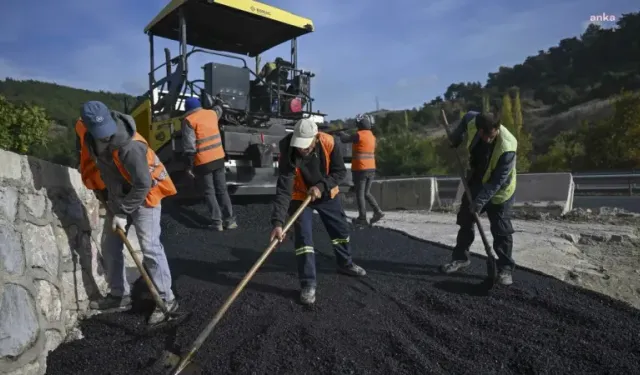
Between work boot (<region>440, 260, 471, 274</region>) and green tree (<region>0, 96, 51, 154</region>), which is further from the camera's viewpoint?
green tree (<region>0, 96, 51, 154</region>)

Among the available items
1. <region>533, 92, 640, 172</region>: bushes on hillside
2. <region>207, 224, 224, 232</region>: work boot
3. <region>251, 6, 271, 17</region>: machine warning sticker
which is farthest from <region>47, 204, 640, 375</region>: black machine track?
<region>533, 92, 640, 172</region>: bushes on hillside

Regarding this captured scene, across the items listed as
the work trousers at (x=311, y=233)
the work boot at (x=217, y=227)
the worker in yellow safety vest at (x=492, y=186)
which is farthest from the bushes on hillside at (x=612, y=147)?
the work trousers at (x=311, y=233)

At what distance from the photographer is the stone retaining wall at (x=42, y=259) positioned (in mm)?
2422

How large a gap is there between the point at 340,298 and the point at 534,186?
6447 millimetres

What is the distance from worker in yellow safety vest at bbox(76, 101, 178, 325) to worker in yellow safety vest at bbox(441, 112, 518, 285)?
252 centimetres

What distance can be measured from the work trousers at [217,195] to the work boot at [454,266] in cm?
274

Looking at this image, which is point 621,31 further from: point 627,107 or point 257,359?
point 257,359

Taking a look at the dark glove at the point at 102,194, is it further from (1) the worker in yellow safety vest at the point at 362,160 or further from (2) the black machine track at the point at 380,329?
(1) the worker in yellow safety vest at the point at 362,160

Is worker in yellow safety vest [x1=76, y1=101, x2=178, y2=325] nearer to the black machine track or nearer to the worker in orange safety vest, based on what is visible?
the black machine track

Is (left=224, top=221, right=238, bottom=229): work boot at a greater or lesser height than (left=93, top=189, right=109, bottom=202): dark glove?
lesser

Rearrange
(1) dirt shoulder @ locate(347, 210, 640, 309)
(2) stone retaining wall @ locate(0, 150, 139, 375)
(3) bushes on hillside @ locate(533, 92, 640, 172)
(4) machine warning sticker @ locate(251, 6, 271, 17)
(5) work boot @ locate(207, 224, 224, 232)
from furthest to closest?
1. (3) bushes on hillside @ locate(533, 92, 640, 172)
2. (4) machine warning sticker @ locate(251, 6, 271, 17)
3. (5) work boot @ locate(207, 224, 224, 232)
4. (1) dirt shoulder @ locate(347, 210, 640, 309)
5. (2) stone retaining wall @ locate(0, 150, 139, 375)

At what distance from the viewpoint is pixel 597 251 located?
534cm

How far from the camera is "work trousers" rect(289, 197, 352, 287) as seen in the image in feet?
11.7

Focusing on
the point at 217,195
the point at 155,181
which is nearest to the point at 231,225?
the point at 217,195
